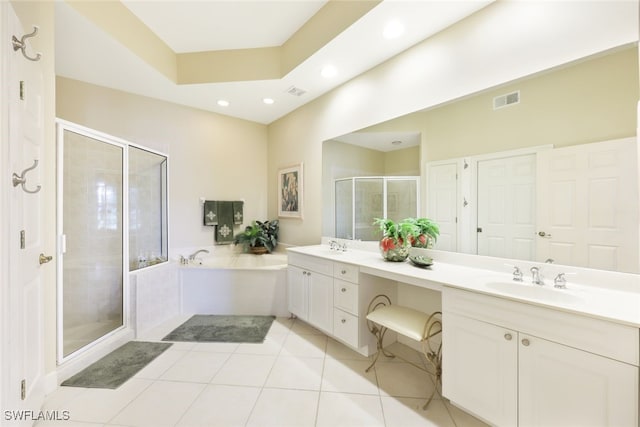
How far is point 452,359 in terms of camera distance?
1379 millimetres

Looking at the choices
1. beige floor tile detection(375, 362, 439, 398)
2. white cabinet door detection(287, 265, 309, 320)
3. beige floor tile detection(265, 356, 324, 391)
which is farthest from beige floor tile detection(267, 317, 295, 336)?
beige floor tile detection(375, 362, 439, 398)

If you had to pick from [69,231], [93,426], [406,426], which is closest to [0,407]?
[93,426]

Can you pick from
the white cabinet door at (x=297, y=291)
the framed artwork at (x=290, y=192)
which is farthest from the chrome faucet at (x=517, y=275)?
the framed artwork at (x=290, y=192)

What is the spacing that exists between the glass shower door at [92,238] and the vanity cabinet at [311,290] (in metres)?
1.67

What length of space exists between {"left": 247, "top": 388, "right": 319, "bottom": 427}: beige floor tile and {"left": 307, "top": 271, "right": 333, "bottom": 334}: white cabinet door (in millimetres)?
618

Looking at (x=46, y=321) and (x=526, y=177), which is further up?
(x=526, y=177)

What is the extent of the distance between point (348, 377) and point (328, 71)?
268cm

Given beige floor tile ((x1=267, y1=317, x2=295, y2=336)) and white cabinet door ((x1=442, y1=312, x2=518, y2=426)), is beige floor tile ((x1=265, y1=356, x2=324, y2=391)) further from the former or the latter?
white cabinet door ((x1=442, y1=312, x2=518, y2=426))

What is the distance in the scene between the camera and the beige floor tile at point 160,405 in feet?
4.64

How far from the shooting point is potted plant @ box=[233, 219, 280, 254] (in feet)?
11.9

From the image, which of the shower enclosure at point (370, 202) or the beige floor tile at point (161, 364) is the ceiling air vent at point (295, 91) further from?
the beige floor tile at point (161, 364)

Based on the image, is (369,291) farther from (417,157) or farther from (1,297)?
(1,297)

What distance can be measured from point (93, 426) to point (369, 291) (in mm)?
1849

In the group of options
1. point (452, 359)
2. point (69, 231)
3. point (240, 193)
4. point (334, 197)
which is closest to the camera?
point (452, 359)
